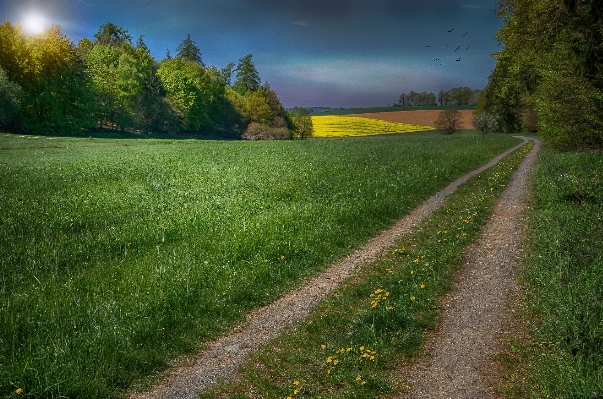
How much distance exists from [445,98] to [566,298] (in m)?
152

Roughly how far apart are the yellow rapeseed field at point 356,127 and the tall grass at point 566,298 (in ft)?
315

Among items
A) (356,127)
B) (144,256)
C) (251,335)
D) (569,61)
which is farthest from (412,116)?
(251,335)

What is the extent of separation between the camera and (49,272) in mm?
9289

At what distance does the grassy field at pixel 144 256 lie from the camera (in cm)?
601

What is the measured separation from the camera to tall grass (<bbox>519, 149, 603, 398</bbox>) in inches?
199

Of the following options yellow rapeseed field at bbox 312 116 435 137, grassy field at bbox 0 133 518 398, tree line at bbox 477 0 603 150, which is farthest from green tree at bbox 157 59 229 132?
grassy field at bbox 0 133 518 398

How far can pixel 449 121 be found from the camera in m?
92.9

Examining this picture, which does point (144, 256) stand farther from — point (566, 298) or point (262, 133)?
point (262, 133)

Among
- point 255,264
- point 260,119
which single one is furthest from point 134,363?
point 260,119

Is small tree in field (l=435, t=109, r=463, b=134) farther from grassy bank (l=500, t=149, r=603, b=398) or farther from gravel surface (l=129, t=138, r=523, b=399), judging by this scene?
gravel surface (l=129, t=138, r=523, b=399)

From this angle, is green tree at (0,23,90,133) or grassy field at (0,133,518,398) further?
green tree at (0,23,90,133)

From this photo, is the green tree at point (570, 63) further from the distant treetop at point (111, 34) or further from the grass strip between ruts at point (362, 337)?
the distant treetop at point (111, 34)

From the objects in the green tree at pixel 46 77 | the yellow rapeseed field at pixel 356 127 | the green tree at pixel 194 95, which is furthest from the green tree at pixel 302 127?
the green tree at pixel 46 77

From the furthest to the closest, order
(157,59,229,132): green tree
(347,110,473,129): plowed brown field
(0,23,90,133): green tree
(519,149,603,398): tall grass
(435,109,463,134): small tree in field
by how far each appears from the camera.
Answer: (347,110,473,129): plowed brown field → (435,109,463,134): small tree in field → (157,59,229,132): green tree → (0,23,90,133): green tree → (519,149,603,398): tall grass
